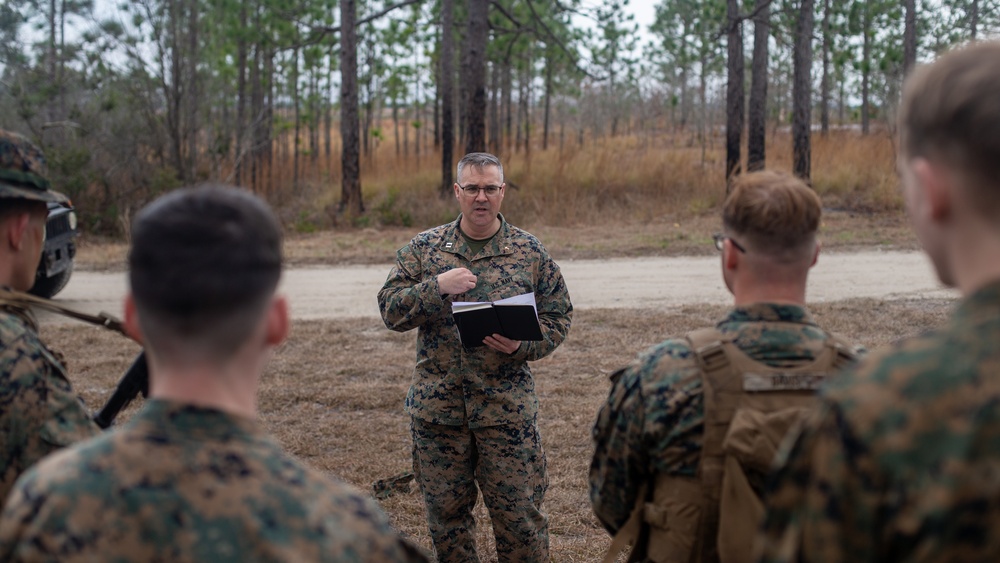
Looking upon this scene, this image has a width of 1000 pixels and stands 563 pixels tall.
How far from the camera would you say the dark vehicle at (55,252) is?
9.46m

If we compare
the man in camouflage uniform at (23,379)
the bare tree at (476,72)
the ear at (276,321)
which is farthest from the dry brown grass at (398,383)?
the bare tree at (476,72)

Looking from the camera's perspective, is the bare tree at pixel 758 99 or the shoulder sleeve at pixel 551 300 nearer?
the shoulder sleeve at pixel 551 300

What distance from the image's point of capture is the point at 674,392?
90.9 inches

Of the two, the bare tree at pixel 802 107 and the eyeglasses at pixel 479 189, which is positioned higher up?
the bare tree at pixel 802 107

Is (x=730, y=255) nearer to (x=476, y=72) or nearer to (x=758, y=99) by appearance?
(x=476, y=72)

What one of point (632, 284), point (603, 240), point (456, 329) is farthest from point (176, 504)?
point (603, 240)

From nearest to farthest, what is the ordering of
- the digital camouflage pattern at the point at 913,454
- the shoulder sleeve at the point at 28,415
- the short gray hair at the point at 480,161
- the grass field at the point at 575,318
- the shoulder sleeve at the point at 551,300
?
the digital camouflage pattern at the point at 913,454, the shoulder sleeve at the point at 28,415, the shoulder sleeve at the point at 551,300, the short gray hair at the point at 480,161, the grass field at the point at 575,318

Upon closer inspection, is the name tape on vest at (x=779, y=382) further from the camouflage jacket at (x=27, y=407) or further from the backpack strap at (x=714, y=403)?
the camouflage jacket at (x=27, y=407)

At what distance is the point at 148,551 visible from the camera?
4.64 ft

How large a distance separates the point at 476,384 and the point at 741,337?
75.1 inches

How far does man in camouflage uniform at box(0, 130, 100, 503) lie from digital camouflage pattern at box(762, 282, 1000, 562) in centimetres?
160

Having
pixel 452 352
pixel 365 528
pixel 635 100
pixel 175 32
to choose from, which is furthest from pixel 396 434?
pixel 635 100

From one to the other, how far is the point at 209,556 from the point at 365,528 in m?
0.25

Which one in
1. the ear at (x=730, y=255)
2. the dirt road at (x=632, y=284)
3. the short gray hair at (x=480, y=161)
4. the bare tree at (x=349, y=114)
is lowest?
the dirt road at (x=632, y=284)
